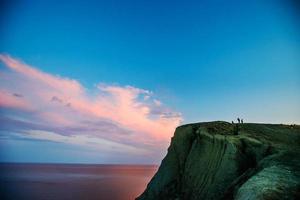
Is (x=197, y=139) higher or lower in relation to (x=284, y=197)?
higher

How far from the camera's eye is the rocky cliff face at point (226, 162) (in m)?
16.2

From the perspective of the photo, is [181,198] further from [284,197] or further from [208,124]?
[284,197]

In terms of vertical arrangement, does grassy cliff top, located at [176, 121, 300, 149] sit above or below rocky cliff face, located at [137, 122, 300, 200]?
above

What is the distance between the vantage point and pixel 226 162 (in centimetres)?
2261

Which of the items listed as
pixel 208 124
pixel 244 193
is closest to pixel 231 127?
pixel 208 124

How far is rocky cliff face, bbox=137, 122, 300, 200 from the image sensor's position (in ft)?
53.3

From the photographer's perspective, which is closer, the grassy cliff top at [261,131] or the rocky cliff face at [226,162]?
Answer: the rocky cliff face at [226,162]

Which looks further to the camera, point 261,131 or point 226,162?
point 261,131

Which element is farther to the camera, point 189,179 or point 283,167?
point 189,179

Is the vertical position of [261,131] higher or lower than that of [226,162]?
higher

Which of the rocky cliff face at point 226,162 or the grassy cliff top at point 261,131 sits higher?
the grassy cliff top at point 261,131

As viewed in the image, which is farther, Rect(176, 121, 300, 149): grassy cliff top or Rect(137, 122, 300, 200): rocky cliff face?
Rect(176, 121, 300, 149): grassy cliff top

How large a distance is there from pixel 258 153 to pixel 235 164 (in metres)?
1.73

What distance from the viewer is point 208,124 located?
92.2 ft
